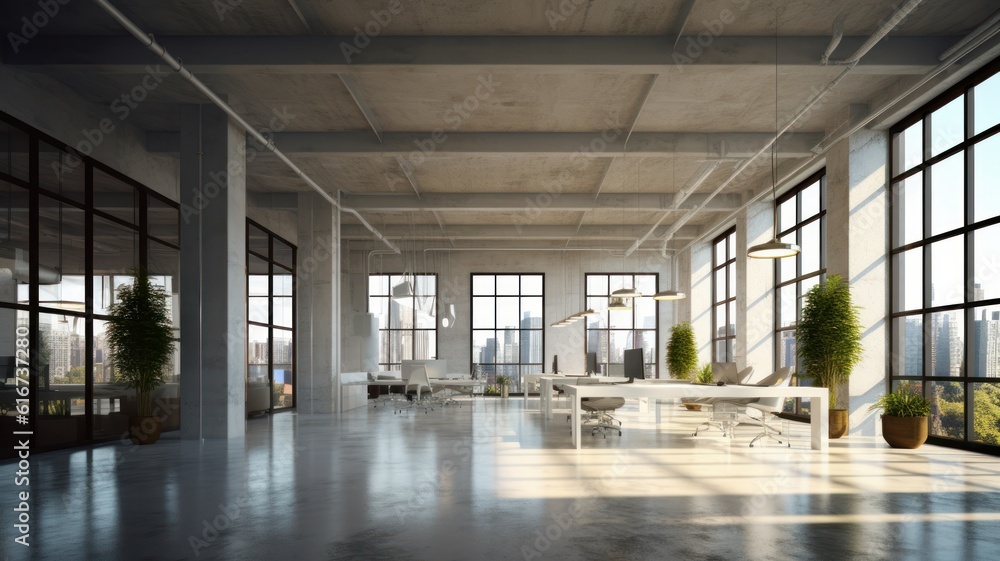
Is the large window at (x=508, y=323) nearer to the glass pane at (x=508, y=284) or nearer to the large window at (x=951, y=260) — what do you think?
the glass pane at (x=508, y=284)

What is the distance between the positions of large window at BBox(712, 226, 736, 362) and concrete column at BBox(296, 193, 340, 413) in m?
9.38

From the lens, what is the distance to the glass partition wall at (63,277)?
25.0 feet

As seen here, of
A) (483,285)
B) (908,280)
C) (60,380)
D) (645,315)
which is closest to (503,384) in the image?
(483,285)

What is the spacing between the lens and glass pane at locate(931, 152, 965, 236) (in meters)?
8.55

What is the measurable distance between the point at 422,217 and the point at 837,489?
12.6 m

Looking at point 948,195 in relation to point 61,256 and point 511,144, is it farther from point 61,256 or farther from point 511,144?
point 61,256

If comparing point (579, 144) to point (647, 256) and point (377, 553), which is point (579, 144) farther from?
point (647, 256)

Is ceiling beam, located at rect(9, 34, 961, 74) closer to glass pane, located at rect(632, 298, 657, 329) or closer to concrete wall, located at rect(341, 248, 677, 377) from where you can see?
concrete wall, located at rect(341, 248, 677, 377)

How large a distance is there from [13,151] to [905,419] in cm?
1031

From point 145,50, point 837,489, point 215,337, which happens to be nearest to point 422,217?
point 215,337

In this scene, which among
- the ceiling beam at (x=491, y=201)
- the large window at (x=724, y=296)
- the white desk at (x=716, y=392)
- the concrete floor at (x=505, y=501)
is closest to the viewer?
the concrete floor at (x=505, y=501)

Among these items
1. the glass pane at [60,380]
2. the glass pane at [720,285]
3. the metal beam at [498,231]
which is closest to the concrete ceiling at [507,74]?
the glass pane at [60,380]

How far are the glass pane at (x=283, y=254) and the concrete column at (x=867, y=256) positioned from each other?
36.4 ft

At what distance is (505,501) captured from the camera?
17.1 ft
